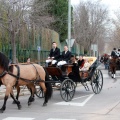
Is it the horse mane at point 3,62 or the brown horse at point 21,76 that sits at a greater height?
the horse mane at point 3,62

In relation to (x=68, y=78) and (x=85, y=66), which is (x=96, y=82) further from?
(x=68, y=78)

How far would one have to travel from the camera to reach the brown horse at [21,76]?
33.0 ft

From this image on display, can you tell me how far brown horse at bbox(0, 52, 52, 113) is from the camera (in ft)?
33.0

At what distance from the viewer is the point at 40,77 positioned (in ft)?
37.1

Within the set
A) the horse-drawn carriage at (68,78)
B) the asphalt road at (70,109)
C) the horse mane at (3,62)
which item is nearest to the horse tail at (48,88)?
the horse-drawn carriage at (68,78)

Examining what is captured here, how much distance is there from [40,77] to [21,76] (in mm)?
974

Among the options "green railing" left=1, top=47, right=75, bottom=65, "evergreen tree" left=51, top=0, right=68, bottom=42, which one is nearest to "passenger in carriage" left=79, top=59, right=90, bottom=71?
"green railing" left=1, top=47, right=75, bottom=65

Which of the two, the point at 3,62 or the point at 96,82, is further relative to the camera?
the point at 96,82

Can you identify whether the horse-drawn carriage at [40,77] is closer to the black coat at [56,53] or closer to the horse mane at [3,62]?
the horse mane at [3,62]

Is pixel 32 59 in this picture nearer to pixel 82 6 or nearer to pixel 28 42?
pixel 28 42

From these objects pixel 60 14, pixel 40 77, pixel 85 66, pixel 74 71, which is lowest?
pixel 40 77

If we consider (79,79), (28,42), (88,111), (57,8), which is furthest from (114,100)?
(57,8)

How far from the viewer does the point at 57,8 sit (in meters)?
39.2

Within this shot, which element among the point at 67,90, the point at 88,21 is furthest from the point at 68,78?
the point at 88,21
